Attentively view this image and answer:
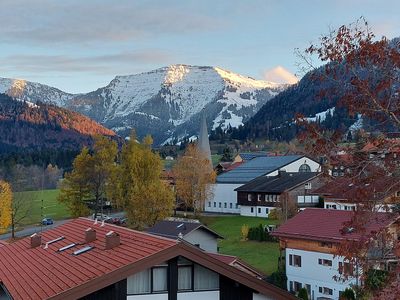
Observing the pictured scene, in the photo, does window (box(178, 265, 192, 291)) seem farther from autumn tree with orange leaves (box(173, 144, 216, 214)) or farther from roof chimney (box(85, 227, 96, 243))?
autumn tree with orange leaves (box(173, 144, 216, 214))

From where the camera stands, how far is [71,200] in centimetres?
6147

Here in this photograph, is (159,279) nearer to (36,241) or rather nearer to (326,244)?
(36,241)

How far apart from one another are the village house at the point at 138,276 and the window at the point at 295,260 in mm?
22217

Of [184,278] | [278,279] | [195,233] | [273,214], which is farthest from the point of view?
[273,214]

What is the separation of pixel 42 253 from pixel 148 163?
38632 mm

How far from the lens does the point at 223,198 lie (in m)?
83.4

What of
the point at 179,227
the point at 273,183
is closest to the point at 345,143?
the point at 179,227

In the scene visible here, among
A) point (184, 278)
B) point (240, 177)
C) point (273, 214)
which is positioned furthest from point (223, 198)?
point (184, 278)

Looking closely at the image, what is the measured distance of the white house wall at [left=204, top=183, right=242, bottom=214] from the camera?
82250 millimetres

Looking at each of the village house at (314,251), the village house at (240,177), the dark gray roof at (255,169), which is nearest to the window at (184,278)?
the village house at (314,251)

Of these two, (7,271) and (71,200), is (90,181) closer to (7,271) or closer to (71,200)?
(71,200)

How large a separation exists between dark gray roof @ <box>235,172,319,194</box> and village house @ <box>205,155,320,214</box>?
148 inches

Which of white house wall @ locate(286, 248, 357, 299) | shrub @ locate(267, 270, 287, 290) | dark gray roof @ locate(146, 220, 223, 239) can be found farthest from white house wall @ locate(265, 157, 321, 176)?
shrub @ locate(267, 270, 287, 290)

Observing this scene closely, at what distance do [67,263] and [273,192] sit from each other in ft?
173
